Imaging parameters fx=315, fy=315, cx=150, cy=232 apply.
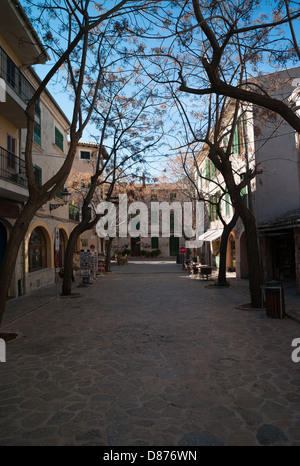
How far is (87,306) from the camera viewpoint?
11258 millimetres

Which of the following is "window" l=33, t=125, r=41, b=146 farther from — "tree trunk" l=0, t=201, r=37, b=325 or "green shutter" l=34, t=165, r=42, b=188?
"tree trunk" l=0, t=201, r=37, b=325

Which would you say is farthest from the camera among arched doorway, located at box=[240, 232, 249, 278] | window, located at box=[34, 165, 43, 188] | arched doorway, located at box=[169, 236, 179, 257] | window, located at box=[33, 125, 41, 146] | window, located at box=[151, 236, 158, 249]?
arched doorway, located at box=[169, 236, 179, 257]

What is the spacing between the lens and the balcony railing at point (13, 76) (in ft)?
35.9

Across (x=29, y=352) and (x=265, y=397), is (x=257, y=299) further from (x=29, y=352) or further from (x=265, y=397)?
(x=29, y=352)

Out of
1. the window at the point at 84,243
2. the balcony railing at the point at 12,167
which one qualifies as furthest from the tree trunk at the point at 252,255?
the window at the point at 84,243

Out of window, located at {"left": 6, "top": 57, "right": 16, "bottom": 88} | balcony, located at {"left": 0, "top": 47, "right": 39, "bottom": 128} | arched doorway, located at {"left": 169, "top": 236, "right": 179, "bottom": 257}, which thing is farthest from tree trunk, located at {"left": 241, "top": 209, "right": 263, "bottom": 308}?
arched doorway, located at {"left": 169, "top": 236, "right": 179, "bottom": 257}

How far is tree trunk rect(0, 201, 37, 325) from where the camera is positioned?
6.88 meters

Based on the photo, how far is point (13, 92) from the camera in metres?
10.8

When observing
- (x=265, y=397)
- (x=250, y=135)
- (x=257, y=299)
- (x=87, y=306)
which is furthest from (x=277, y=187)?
(x=265, y=397)

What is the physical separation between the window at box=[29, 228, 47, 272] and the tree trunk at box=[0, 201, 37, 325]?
9.09 meters

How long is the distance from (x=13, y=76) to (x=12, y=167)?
346 centimetres

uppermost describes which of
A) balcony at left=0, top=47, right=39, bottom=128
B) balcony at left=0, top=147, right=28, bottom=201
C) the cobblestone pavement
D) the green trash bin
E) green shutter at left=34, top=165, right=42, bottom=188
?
balcony at left=0, top=47, right=39, bottom=128

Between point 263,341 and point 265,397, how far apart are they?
8.62 ft
